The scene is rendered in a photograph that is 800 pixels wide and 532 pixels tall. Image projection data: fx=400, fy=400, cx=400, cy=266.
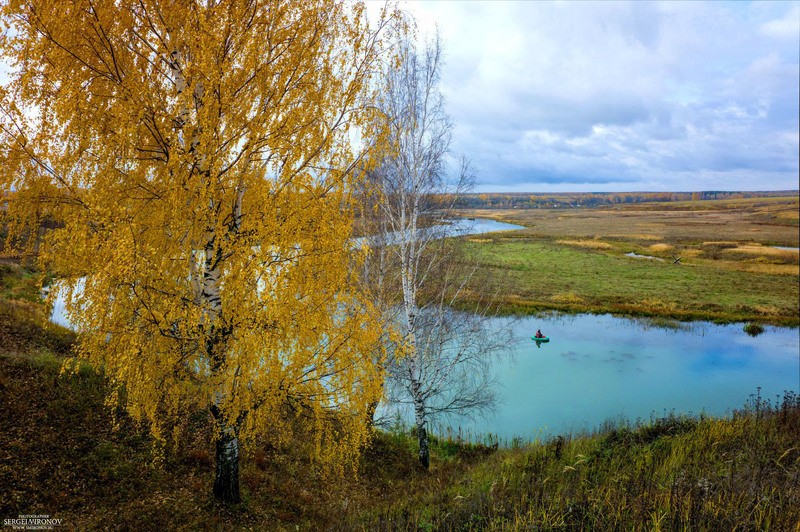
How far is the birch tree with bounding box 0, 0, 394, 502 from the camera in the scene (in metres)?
4.83

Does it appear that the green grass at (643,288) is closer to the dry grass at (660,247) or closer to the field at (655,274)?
the field at (655,274)

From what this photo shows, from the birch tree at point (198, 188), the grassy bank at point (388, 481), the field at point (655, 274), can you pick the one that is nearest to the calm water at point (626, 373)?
the field at point (655, 274)

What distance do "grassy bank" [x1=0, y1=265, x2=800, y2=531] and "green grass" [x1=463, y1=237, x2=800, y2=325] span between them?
13.3 meters

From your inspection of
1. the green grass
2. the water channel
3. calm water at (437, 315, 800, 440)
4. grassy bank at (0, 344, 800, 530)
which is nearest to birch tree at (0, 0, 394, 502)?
grassy bank at (0, 344, 800, 530)

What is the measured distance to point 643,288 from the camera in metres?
37.6

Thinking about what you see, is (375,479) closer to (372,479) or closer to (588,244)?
(372,479)

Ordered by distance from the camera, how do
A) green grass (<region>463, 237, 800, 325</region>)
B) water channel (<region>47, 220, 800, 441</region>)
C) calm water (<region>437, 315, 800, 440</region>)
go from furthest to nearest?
green grass (<region>463, 237, 800, 325</region>)
calm water (<region>437, 315, 800, 440</region>)
water channel (<region>47, 220, 800, 441</region>)

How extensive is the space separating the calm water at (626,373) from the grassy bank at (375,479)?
15.3 ft

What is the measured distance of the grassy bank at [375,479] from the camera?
16.1 ft

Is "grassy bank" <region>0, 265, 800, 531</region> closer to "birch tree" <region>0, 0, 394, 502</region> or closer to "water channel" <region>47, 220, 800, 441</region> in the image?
"birch tree" <region>0, 0, 394, 502</region>

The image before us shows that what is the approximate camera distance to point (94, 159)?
16.9 ft

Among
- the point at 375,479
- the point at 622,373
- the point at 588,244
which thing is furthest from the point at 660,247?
the point at 375,479

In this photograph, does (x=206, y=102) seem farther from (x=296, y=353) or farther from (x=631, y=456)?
(x=631, y=456)

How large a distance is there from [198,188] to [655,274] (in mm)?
49156
